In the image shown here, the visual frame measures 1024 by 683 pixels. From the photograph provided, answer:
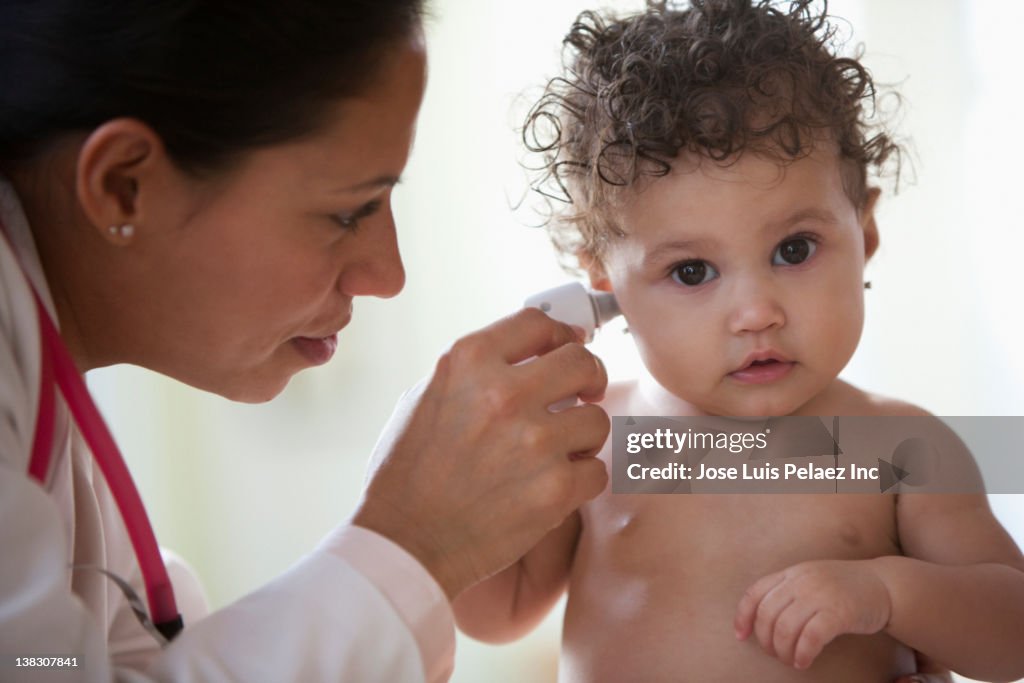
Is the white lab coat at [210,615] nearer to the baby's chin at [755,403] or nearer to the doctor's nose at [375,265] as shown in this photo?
the doctor's nose at [375,265]

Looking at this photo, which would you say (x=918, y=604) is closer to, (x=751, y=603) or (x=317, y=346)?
(x=751, y=603)

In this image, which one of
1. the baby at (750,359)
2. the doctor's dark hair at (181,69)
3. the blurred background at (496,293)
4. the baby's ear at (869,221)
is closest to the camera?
the doctor's dark hair at (181,69)

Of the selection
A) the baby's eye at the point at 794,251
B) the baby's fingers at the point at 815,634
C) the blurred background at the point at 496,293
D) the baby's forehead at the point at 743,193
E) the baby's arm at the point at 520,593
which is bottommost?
the baby's fingers at the point at 815,634

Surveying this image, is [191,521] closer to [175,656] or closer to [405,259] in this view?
[405,259]

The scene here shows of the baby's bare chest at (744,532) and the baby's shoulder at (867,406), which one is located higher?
the baby's shoulder at (867,406)

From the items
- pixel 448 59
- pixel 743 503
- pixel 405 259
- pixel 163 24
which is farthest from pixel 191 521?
pixel 163 24

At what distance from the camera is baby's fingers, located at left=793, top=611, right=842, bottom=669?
3.34ft

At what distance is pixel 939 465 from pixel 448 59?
1288 mm

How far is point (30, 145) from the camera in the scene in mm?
933

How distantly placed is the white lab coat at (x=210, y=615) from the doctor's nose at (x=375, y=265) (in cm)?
28

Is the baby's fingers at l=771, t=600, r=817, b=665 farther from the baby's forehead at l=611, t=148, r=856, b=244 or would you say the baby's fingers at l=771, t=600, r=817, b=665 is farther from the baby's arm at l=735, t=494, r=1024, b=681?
the baby's forehead at l=611, t=148, r=856, b=244

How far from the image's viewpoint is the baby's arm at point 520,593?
127 centimetres

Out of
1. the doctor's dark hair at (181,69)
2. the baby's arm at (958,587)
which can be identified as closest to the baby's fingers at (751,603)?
the baby's arm at (958,587)

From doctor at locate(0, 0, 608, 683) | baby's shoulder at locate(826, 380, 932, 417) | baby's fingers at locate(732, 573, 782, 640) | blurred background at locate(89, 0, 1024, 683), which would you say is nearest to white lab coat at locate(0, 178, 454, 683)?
doctor at locate(0, 0, 608, 683)
